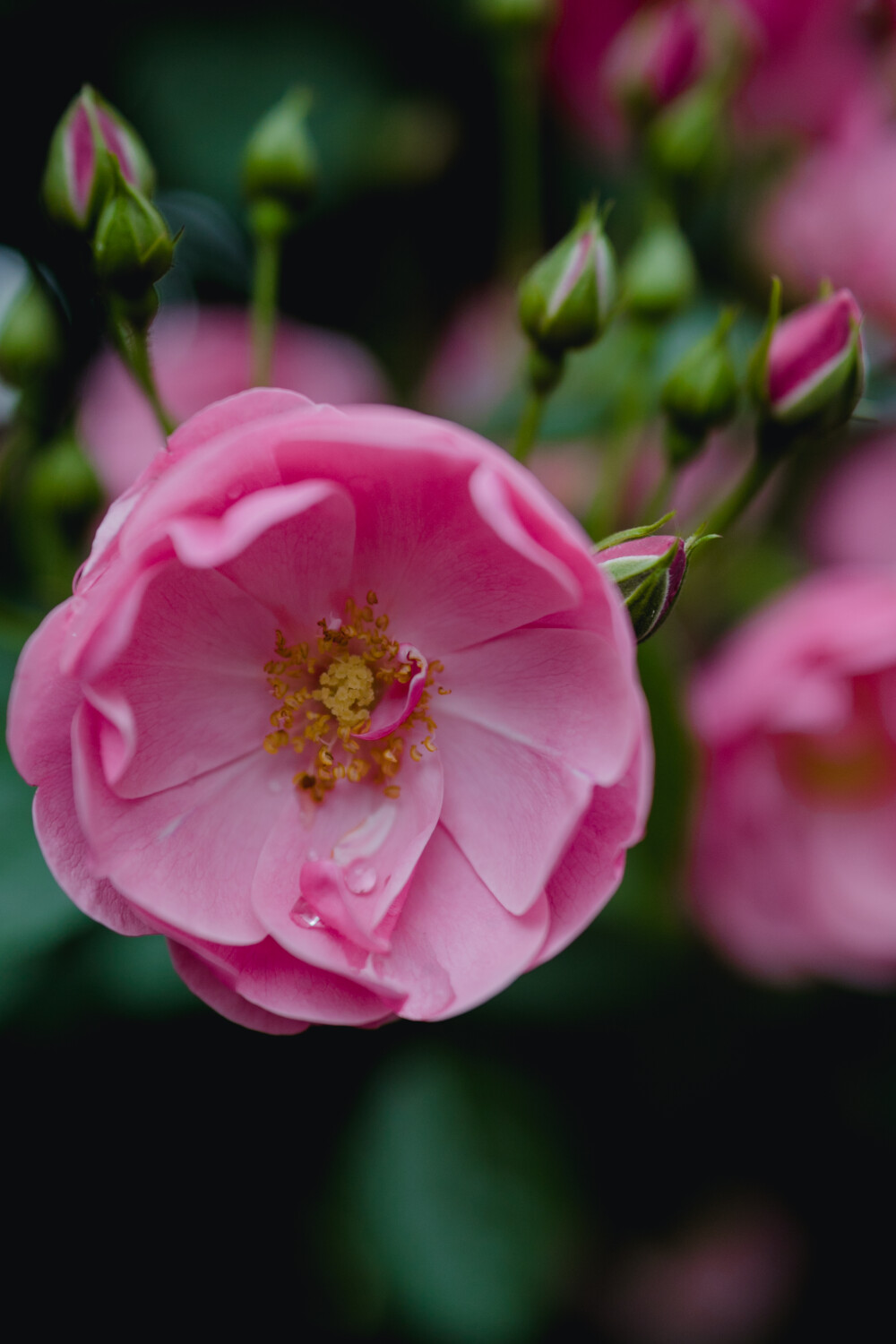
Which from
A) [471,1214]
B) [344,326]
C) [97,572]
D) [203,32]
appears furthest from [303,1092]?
[203,32]

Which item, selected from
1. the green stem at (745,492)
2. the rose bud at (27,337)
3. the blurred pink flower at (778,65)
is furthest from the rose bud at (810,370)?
the blurred pink flower at (778,65)

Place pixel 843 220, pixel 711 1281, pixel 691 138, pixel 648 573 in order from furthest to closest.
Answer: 1. pixel 711 1281
2. pixel 843 220
3. pixel 691 138
4. pixel 648 573

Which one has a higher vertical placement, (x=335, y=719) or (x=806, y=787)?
(x=335, y=719)

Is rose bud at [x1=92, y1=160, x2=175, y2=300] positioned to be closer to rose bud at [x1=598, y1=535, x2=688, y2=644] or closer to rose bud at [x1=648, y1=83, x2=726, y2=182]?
rose bud at [x1=598, y1=535, x2=688, y2=644]

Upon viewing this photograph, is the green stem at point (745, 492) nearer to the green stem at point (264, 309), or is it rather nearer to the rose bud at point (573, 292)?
the rose bud at point (573, 292)

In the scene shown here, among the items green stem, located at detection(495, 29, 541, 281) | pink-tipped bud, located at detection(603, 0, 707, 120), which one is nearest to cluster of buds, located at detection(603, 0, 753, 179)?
pink-tipped bud, located at detection(603, 0, 707, 120)

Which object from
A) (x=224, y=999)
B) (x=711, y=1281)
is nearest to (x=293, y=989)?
(x=224, y=999)

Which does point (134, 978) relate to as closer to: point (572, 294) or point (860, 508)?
point (572, 294)

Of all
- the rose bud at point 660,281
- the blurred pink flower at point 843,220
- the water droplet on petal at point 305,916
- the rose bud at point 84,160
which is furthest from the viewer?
the blurred pink flower at point 843,220
